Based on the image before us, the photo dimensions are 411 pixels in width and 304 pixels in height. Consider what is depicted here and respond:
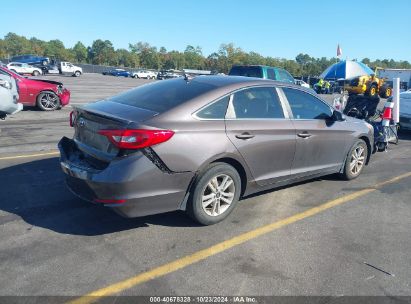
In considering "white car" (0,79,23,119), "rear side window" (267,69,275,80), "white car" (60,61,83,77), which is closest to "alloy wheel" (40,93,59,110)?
"white car" (0,79,23,119)

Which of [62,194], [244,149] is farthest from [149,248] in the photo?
[62,194]

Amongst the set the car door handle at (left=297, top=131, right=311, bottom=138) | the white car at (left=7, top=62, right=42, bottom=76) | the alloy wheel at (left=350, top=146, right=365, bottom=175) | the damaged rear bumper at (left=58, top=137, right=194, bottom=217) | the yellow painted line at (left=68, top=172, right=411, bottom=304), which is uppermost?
the white car at (left=7, top=62, right=42, bottom=76)

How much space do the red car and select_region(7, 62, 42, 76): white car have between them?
32.2 m

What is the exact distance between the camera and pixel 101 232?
4.04m

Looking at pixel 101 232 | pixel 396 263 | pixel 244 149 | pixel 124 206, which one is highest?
pixel 244 149

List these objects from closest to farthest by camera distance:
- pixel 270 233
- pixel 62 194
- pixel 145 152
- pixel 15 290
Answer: pixel 15 290, pixel 145 152, pixel 270 233, pixel 62 194

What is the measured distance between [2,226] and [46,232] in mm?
493

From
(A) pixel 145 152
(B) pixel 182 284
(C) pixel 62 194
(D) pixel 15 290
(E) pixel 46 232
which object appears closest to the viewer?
(D) pixel 15 290

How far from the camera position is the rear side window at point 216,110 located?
164 inches

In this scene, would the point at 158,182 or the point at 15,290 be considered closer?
the point at 15,290

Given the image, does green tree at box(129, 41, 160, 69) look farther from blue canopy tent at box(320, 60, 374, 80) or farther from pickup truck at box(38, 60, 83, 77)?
blue canopy tent at box(320, 60, 374, 80)

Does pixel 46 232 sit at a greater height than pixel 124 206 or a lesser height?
lesser

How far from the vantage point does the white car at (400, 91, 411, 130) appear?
1065cm

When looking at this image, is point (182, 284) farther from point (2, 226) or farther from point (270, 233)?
point (2, 226)
